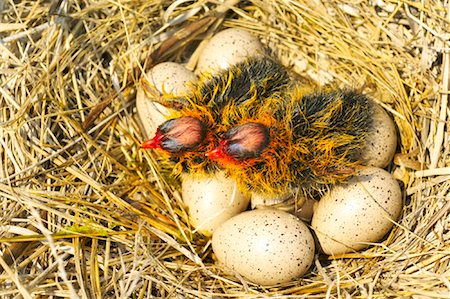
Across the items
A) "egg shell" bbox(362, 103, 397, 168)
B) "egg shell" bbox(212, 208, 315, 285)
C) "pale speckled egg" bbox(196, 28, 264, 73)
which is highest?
"pale speckled egg" bbox(196, 28, 264, 73)

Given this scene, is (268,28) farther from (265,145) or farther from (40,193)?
(40,193)

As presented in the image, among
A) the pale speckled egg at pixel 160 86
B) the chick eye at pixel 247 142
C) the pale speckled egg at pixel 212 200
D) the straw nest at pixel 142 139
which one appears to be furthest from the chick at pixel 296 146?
the pale speckled egg at pixel 160 86

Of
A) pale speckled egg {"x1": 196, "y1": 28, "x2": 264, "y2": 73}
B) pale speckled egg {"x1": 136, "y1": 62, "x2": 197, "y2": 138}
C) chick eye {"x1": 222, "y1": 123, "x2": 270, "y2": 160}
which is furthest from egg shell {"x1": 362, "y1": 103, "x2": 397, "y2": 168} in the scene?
pale speckled egg {"x1": 136, "y1": 62, "x2": 197, "y2": 138}

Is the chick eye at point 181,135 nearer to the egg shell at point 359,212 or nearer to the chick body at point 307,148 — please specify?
the chick body at point 307,148

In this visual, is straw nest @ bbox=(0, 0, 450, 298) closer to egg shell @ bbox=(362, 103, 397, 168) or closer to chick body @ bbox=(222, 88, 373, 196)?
egg shell @ bbox=(362, 103, 397, 168)

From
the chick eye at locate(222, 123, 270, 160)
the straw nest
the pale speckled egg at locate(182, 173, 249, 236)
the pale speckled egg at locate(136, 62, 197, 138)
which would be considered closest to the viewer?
the chick eye at locate(222, 123, 270, 160)

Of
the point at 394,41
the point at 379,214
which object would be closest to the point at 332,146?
the point at 379,214
